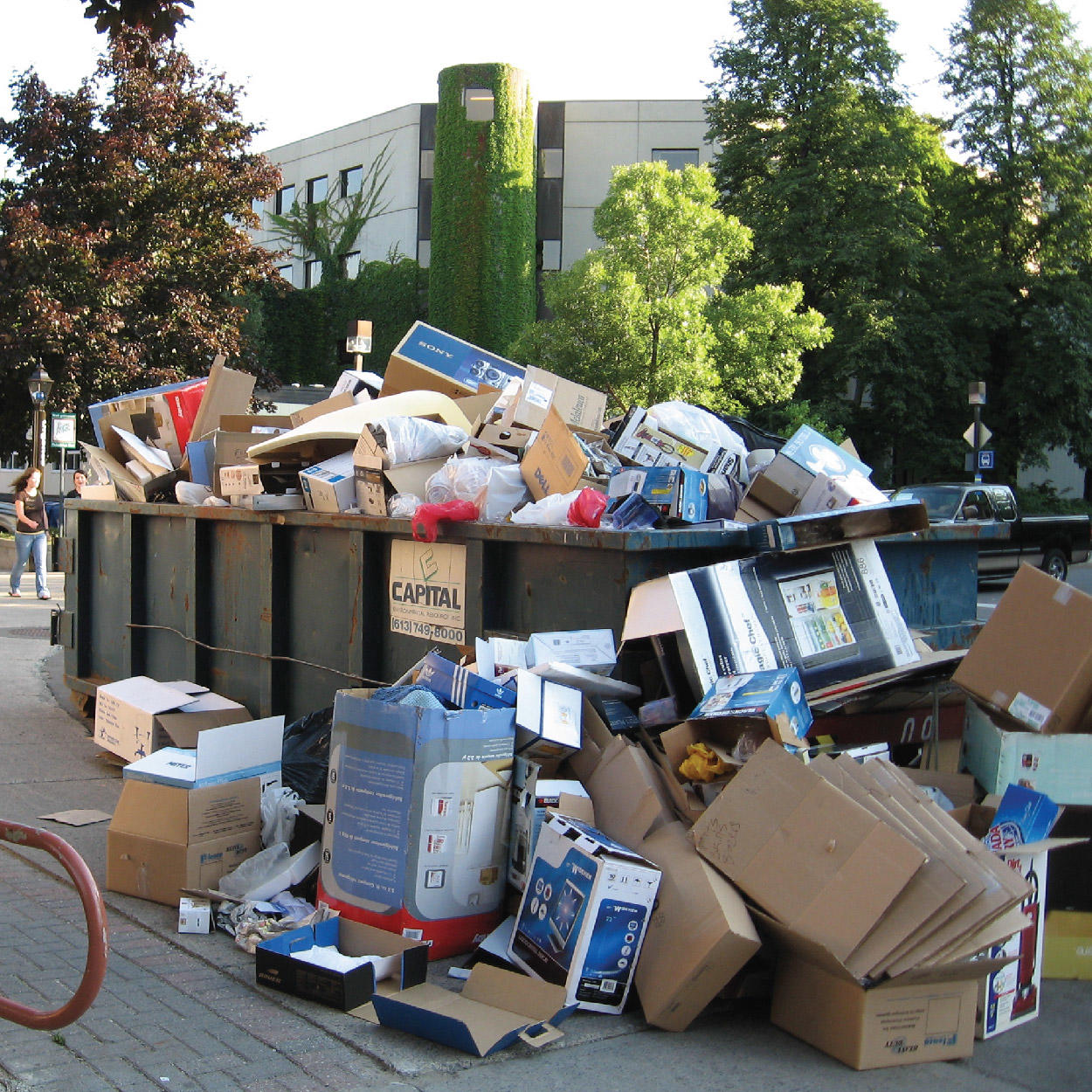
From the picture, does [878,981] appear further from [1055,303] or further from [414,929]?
[1055,303]

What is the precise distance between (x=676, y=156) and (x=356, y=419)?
3676 centimetres

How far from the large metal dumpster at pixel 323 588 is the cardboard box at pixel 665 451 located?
0.77m

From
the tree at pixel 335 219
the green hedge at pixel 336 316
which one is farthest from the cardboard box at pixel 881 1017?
the tree at pixel 335 219

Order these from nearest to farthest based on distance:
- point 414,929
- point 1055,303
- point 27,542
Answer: point 414,929, point 27,542, point 1055,303

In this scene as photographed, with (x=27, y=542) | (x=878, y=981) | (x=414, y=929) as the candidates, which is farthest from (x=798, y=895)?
(x=27, y=542)

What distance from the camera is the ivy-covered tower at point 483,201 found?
3691 centimetres

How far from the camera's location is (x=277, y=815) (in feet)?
14.4

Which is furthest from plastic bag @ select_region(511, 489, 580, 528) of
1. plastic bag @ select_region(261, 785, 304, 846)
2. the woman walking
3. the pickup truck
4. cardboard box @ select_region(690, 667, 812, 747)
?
the pickup truck

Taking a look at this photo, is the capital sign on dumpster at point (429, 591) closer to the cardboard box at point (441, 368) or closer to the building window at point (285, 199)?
the cardboard box at point (441, 368)

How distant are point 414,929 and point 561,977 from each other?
1.81 ft

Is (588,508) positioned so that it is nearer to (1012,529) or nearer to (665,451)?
(665,451)

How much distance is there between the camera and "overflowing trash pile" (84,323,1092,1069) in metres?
3.02

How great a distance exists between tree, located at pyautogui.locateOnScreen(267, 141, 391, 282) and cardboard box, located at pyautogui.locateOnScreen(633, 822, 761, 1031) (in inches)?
1642

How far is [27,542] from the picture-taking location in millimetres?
14141
